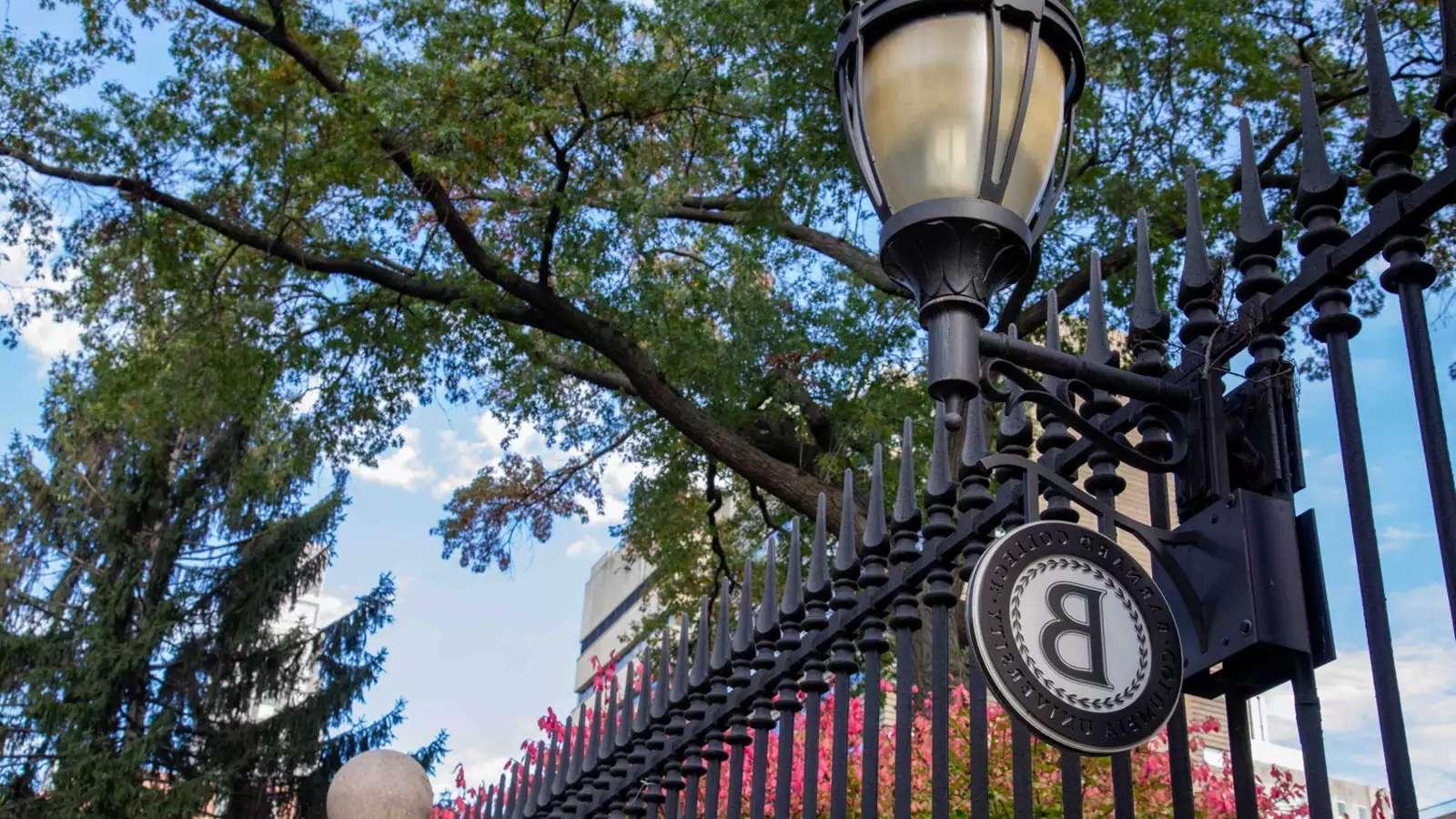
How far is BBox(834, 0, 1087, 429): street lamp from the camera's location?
108 inches

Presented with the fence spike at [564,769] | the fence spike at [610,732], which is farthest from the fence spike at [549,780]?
the fence spike at [610,732]

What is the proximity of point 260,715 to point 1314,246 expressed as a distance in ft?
69.4

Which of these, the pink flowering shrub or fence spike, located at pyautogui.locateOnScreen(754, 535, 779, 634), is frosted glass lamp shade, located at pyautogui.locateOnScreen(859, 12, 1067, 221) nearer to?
fence spike, located at pyautogui.locateOnScreen(754, 535, 779, 634)

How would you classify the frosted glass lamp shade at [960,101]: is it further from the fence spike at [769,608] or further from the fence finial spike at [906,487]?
the fence spike at [769,608]

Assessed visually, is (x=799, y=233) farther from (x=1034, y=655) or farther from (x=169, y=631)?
(x=1034, y=655)

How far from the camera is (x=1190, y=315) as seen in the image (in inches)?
122

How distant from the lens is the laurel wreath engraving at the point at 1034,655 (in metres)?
2.52

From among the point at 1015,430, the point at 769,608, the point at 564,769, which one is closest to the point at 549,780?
the point at 564,769

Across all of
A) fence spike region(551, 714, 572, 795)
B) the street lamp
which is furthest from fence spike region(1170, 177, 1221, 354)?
Answer: fence spike region(551, 714, 572, 795)

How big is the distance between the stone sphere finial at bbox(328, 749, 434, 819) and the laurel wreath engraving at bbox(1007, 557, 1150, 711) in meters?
4.42

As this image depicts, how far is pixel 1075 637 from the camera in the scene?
8.50ft

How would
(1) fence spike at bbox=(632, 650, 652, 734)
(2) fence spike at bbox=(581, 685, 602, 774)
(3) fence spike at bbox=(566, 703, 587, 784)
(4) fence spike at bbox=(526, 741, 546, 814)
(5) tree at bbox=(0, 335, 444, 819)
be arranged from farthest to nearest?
(5) tree at bbox=(0, 335, 444, 819)
(4) fence spike at bbox=(526, 741, 546, 814)
(3) fence spike at bbox=(566, 703, 587, 784)
(2) fence spike at bbox=(581, 685, 602, 774)
(1) fence spike at bbox=(632, 650, 652, 734)

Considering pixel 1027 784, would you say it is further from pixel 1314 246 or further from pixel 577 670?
pixel 577 670

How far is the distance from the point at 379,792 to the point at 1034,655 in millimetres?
4440
